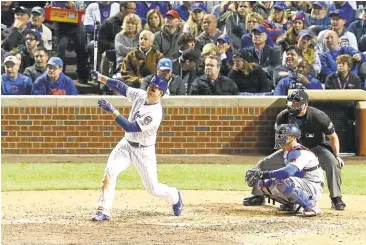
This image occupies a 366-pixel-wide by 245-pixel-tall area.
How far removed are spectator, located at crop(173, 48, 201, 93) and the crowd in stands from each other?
0.05 ft

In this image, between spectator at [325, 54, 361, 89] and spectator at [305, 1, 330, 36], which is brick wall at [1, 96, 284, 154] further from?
spectator at [305, 1, 330, 36]

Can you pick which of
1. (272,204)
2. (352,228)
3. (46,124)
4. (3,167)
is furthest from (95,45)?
(352,228)

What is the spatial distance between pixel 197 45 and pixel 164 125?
192 cm

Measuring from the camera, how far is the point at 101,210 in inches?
425

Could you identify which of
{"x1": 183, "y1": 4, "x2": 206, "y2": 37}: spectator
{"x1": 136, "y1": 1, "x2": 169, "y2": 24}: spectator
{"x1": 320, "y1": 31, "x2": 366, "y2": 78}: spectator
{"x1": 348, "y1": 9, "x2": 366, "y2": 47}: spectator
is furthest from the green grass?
{"x1": 136, "y1": 1, "x2": 169, "y2": 24}: spectator

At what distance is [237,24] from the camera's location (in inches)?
707

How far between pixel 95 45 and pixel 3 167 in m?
3.51

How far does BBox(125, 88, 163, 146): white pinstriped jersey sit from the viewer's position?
10766mm

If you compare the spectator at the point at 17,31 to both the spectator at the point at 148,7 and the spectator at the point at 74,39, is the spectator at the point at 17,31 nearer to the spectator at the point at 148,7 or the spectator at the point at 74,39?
the spectator at the point at 74,39

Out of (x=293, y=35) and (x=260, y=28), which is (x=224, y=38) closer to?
(x=260, y=28)

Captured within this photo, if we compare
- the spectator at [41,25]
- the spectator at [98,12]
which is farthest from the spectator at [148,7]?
the spectator at [41,25]

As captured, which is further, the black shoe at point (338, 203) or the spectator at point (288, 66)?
the spectator at point (288, 66)

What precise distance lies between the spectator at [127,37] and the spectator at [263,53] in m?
1.82

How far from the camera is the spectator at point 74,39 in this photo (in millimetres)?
18531
